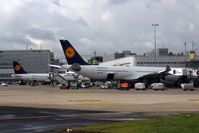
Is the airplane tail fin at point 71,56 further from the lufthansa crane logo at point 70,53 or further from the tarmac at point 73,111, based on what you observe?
the tarmac at point 73,111

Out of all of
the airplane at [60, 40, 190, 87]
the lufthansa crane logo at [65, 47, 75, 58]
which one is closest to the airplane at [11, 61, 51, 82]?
the airplane at [60, 40, 190, 87]

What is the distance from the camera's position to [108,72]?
10081cm

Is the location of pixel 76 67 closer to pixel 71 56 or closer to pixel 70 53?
pixel 71 56

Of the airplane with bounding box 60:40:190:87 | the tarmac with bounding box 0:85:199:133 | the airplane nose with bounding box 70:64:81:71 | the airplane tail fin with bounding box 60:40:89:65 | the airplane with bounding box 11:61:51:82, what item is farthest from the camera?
the airplane with bounding box 11:61:51:82

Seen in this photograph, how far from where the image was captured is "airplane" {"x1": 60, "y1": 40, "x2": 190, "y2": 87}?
9975cm

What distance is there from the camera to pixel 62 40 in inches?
3991

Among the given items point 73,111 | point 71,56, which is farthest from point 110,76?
point 73,111

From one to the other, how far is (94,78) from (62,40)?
11455mm

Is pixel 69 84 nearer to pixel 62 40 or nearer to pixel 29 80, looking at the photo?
pixel 62 40

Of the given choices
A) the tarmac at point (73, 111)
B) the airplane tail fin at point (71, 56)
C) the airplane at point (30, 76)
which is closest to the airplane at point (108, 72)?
the airplane tail fin at point (71, 56)

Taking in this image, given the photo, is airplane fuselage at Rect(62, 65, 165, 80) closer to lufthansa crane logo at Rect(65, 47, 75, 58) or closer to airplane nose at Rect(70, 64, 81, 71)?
airplane nose at Rect(70, 64, 81, 71)

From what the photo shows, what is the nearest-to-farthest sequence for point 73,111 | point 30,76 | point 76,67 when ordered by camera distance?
1. point 73,111
2. point 76,67
3. point 30,76

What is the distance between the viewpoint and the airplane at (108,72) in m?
99.8

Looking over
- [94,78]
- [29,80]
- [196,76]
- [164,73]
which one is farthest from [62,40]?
[29,80]
